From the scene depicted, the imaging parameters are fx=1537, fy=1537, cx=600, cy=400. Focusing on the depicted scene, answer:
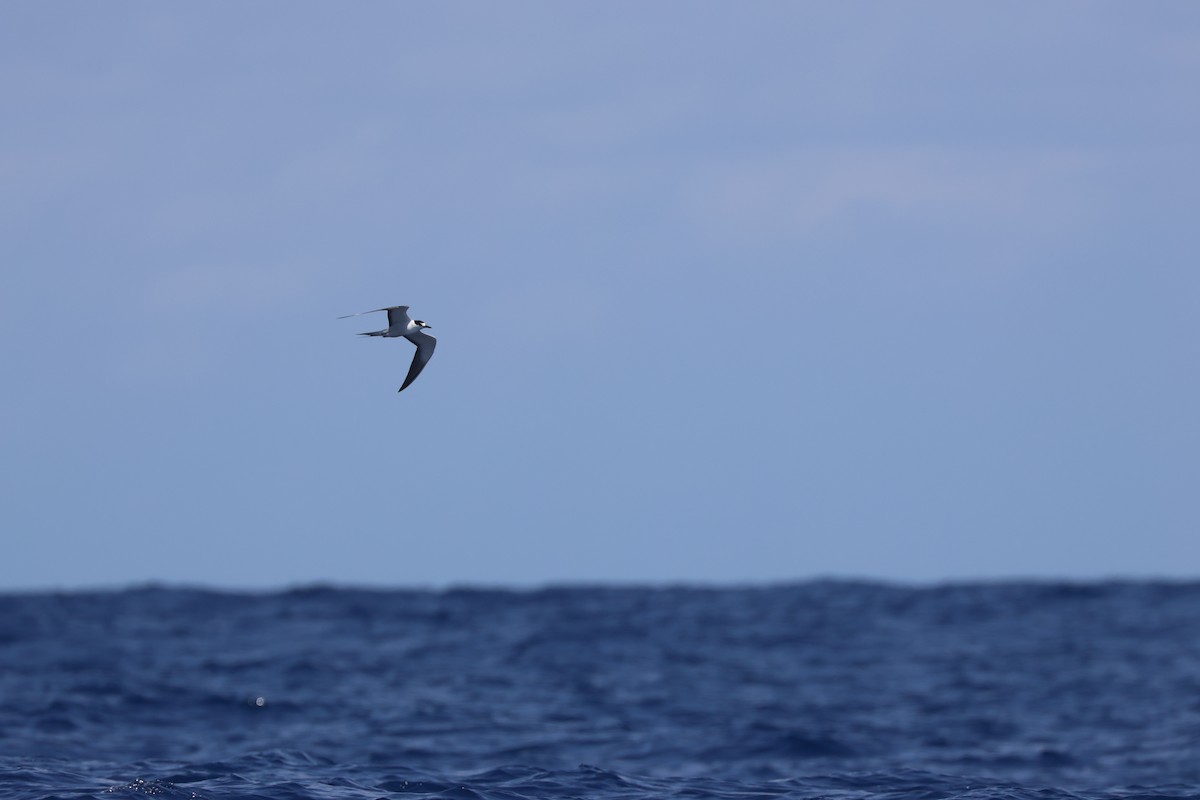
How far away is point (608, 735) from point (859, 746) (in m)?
3.59

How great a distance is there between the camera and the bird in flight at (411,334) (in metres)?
15.0

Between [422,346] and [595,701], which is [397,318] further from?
[595,701]

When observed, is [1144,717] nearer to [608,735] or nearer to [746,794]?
[608,735]

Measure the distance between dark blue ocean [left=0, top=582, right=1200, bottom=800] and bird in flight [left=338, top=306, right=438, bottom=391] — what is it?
4292mm

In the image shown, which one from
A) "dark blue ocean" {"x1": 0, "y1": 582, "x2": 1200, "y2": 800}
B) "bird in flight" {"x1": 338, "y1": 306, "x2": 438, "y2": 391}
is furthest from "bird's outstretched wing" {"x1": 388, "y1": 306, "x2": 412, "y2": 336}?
"dark blue ocean" {"x1": 0, "y1": 582, "x2": 1200, "y2": 800}

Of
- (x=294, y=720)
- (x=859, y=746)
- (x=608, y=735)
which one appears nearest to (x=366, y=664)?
(x=294, y=720)

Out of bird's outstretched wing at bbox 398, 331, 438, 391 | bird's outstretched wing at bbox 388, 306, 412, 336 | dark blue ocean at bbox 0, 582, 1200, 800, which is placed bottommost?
dark blue ocean at bbox 0, 582, 1200, 800

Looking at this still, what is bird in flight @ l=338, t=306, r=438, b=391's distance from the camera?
49.2 feet

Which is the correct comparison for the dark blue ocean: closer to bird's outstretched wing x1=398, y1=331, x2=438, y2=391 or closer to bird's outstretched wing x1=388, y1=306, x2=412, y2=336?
bird's outstretched wing x1=398, y1=331, x2=438, y2=391

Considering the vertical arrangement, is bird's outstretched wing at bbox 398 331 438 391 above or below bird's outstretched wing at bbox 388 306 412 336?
below

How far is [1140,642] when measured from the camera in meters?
35.9

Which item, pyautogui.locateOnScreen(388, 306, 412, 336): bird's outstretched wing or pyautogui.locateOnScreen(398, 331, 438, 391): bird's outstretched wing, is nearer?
pyautogui.locateOnScreen(388, 306, 412, 336): bird's outstretched wing

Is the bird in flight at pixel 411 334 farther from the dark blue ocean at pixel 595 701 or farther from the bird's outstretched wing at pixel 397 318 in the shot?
the dark blue ocean at pixel 595 701

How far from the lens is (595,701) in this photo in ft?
84.4
